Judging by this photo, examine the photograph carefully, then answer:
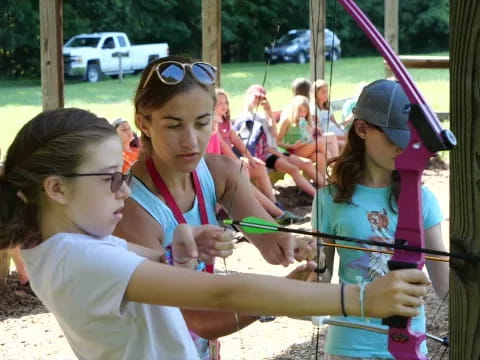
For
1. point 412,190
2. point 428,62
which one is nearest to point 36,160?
point 412,190

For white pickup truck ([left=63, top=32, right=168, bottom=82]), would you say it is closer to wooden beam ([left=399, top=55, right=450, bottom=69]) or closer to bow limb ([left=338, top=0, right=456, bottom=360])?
wooden beam ([left=399, top=55, right=450, bottom=69])

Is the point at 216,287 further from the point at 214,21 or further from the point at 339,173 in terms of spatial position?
the point at 214,21

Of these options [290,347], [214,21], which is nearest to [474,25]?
[290,347]

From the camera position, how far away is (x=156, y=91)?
231 centimetres

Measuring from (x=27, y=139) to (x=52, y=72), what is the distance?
4.22 meters

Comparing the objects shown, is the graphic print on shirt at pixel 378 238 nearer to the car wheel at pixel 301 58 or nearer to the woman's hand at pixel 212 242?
the woman's hand at pixel 212 242

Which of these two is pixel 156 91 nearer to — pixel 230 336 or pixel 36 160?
pixel 36 160

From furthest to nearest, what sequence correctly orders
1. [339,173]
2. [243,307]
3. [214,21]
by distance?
[214,21] < [339,173] < [243,307]

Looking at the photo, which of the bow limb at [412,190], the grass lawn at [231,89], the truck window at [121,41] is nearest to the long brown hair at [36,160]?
the bow limb at [412,190]

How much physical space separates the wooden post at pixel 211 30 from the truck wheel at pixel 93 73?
20.7m

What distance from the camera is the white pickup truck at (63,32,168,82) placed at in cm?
2681

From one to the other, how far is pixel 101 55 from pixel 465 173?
86.0ft

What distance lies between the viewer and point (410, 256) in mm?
1594

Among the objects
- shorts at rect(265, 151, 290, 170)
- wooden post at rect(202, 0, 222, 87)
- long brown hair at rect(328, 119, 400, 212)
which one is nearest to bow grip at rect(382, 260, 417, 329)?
long brown hair at rect(328, 119, 400, 212)
